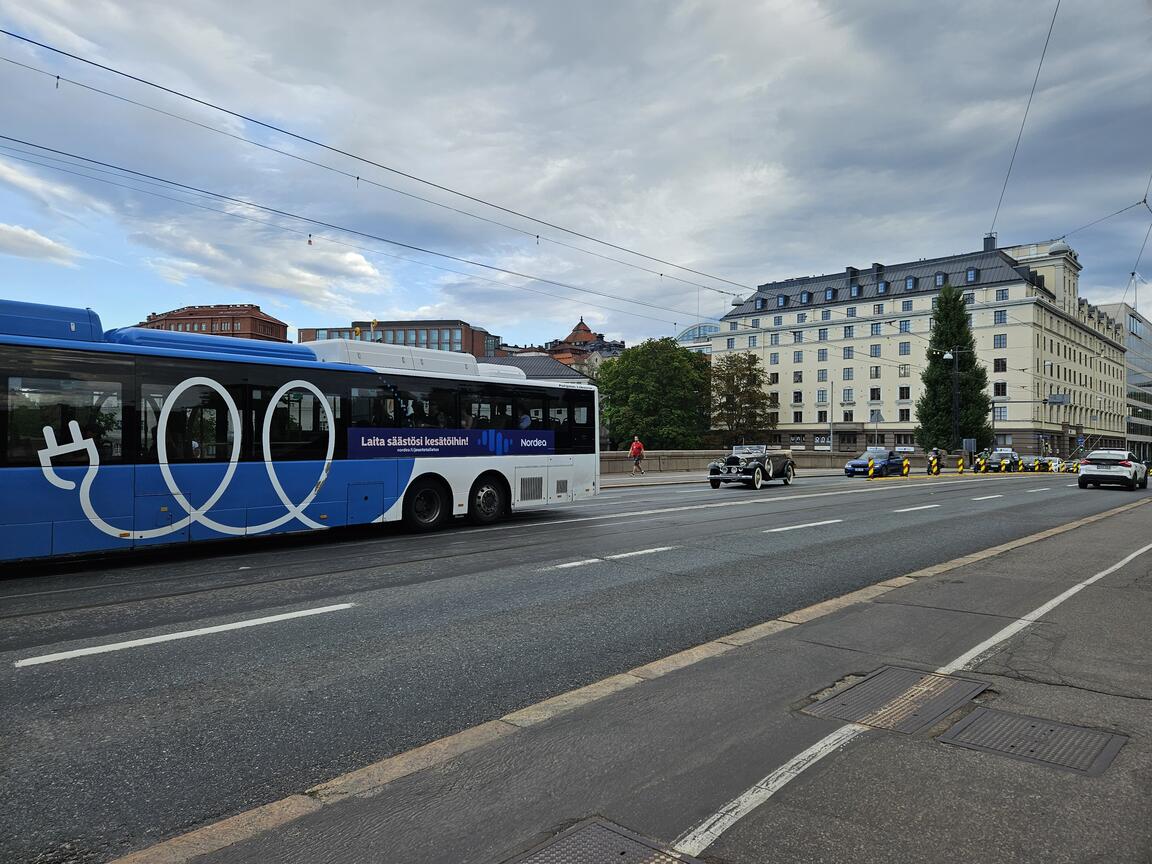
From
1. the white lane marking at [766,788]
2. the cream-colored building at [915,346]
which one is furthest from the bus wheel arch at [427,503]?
Answer: the cream-colored building at [915,346]

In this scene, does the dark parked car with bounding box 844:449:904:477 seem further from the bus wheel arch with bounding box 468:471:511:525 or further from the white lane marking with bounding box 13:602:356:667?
the white lane marking with bounding box 13:602:356:667

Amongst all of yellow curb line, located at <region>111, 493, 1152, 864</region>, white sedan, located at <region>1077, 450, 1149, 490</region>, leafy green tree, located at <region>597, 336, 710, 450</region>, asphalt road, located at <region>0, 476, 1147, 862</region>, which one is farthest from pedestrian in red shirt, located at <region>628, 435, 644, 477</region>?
leafy green tree, located at <region>597, 336, 710, 450</region>

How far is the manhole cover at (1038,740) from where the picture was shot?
364 centimetres

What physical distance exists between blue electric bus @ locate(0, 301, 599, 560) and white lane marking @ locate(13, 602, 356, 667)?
4.20 meters

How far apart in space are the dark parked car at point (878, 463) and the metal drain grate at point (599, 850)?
39.1 m

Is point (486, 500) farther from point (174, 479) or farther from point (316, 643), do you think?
point (316, 643)

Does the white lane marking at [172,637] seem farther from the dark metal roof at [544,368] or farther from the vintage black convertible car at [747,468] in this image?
the dark metal roof at [544,368]

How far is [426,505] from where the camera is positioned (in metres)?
13.5

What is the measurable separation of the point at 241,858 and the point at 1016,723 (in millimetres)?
3988

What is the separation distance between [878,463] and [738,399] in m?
48.4

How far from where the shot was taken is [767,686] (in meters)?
4.74

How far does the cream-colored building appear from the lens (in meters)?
83.0

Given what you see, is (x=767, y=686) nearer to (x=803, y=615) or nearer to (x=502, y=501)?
(x=803, y=615)

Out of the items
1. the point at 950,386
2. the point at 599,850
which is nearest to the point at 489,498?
the point at 599,850
